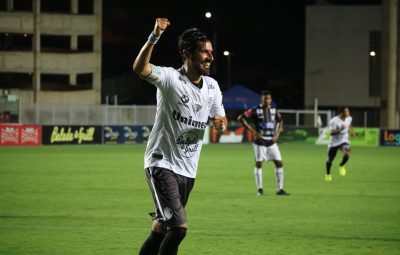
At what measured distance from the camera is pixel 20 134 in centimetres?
4725

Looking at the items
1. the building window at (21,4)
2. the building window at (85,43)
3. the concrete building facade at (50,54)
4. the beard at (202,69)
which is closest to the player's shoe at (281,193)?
the beard at (202,69)

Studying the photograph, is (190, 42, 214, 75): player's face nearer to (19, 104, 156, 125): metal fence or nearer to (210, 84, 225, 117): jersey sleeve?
(210, 84, 225, 117): jersey sleeve

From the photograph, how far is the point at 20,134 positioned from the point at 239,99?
1918cm

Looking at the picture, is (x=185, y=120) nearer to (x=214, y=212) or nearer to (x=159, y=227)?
(x=159, y=227)

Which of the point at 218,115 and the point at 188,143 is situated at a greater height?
the point at 218,115

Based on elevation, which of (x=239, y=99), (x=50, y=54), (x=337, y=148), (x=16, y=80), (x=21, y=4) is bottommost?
(x=337, y=148)

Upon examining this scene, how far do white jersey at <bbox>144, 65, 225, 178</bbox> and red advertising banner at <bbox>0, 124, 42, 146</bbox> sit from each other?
128 ft

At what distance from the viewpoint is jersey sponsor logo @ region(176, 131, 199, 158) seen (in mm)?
8328

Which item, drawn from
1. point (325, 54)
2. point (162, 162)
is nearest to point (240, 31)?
point (325, 54)

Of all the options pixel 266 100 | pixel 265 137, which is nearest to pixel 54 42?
pixel 265 137

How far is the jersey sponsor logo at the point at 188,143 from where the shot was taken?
833 centimetres

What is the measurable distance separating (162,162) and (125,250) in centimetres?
360

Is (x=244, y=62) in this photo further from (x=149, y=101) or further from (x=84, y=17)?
(x=84, y=17)

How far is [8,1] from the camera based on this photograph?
73812 mm
